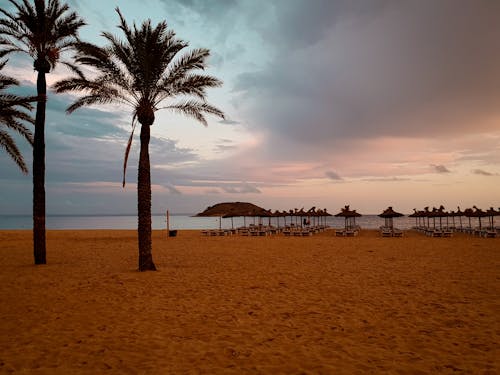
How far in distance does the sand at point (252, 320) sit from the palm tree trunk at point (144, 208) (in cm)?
73

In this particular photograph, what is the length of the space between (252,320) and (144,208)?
23.0 feet

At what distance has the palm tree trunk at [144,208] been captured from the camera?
12055mm

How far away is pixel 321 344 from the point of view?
209 inches

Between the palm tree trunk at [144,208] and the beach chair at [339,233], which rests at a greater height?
the palm tree trunk at [144,208]

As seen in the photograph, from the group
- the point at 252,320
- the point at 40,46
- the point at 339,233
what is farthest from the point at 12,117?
the point at 339,233

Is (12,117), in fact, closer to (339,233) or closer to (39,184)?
(39,184)

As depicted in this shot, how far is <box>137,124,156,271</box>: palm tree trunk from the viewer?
12055 millimetres

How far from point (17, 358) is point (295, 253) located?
13.2 m

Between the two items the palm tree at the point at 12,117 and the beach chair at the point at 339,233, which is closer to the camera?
the palm tree at the point at 12,117

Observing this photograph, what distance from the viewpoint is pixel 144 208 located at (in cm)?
1216

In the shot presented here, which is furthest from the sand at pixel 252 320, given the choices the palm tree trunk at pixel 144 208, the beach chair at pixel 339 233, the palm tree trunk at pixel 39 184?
the beach chair at pixel 339 233

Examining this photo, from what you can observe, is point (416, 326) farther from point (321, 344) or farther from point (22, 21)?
point (22, 21)

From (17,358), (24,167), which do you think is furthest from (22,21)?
(17,358)

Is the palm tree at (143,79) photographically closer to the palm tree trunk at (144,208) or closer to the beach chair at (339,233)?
the palm tree trunk at (144,208)
